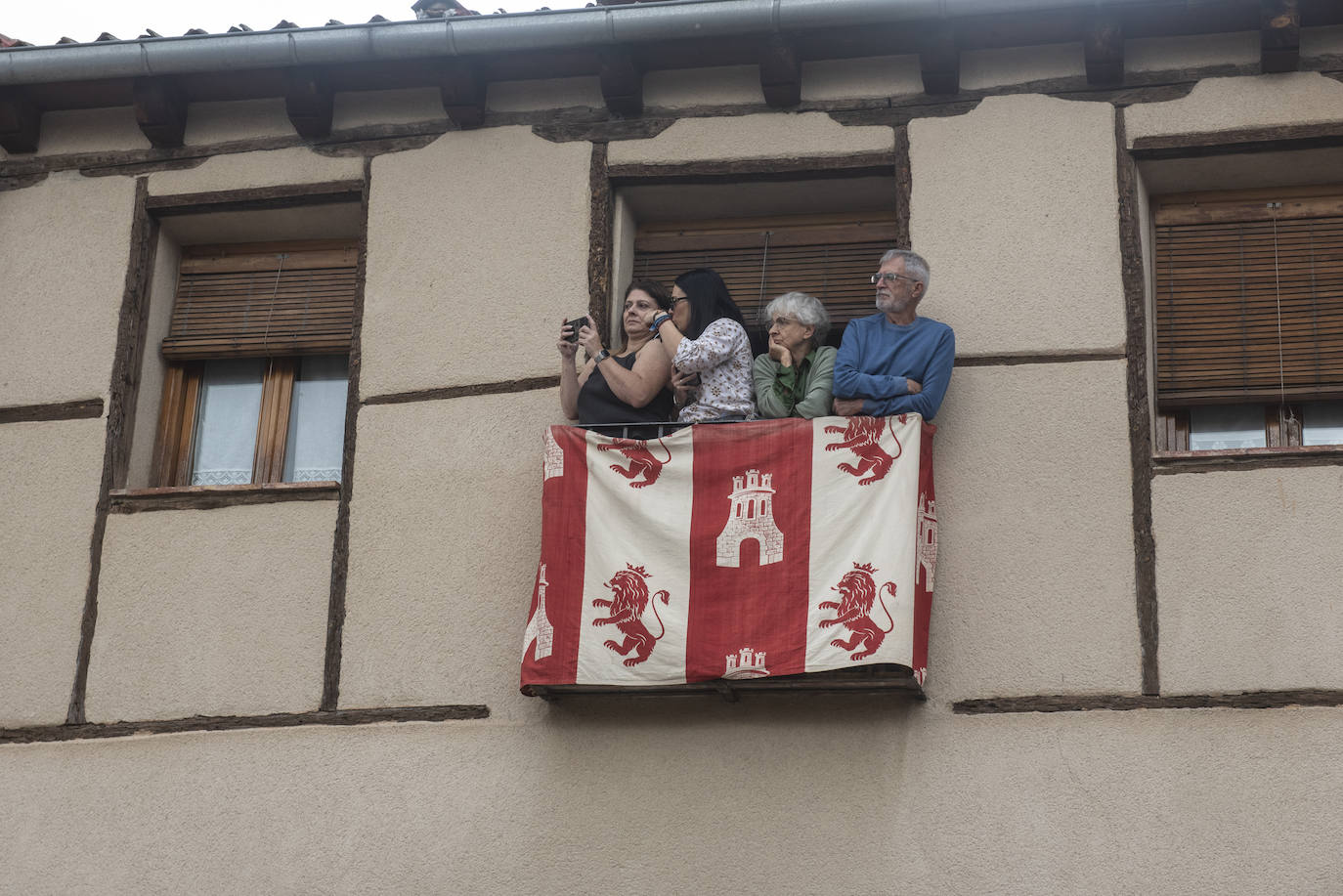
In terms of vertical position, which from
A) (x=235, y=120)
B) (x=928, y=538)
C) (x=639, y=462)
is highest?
(x=235, y=120)

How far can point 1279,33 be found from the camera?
6.86 m

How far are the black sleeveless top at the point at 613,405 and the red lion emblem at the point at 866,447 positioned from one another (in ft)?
2.24

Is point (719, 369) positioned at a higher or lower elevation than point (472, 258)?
lower

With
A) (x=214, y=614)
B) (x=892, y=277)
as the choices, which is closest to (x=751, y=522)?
(x=892, y=277)

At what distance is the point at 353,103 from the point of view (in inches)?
305

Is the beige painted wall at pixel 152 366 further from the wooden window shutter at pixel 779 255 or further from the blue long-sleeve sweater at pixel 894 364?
the blue long-sleeve sweater at pixel 894 364

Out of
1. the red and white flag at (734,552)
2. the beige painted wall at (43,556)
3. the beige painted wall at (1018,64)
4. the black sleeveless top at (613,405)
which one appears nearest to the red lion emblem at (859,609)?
the red and white flag at (734,552)

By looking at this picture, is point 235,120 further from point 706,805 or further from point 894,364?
point 706,805

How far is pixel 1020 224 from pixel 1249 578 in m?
1.59

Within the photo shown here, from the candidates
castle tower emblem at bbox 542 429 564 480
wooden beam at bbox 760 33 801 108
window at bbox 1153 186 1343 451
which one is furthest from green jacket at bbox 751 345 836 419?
window at bbox 1153 186 1343 451

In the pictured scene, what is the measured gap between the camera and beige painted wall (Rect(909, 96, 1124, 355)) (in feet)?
22.4

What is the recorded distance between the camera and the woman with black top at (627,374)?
6734 millimetres

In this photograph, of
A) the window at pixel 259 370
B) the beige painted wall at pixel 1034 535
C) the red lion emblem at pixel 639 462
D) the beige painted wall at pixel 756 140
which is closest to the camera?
the beige painted wall at pixel 1034 535

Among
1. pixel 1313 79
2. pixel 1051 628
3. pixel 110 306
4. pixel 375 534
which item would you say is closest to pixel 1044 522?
pixel 1051 628
